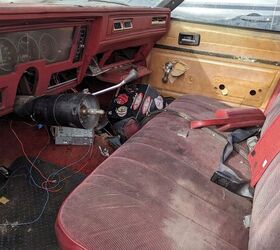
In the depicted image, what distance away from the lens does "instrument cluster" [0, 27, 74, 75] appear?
1.28m

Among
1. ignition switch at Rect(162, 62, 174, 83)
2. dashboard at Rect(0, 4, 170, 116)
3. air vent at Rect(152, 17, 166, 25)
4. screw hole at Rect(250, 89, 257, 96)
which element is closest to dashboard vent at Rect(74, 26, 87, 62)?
dashboard at Rect(0, 4, 170, 116)

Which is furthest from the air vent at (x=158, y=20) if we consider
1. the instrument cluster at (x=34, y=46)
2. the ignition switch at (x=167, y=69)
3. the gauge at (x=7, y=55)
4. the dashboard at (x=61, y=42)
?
the gauge at (x=7, y=55)

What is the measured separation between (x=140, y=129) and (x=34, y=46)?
1.93 feet

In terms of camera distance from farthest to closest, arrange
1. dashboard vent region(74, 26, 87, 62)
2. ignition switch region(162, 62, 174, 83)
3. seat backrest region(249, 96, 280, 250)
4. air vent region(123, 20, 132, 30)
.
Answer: ignition switch region(162, 62, 174, 83), air vent region(123, 20, 132, 30), dashboard vent region(74, 26, 87, 62), seat backrest region(249, 96, 280, 250)

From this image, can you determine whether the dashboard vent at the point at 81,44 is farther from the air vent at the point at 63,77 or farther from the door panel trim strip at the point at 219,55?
→ the door panel trim strip at the point at 219,55

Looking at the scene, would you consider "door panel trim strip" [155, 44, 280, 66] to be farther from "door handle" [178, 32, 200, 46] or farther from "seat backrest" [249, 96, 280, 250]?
"seat backrest" [249, 96, 280, 250]

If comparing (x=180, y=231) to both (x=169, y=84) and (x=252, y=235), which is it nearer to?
(x=252, y=235)

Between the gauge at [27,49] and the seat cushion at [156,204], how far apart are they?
53 centimetres

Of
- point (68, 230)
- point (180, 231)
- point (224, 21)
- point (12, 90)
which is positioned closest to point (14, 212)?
point (12, 90)

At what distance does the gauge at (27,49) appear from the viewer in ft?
4.40

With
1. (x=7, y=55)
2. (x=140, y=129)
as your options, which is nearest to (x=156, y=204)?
(x=140, y=129)

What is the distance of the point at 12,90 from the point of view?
1.33 metres

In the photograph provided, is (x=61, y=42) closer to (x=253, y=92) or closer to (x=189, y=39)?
(x=189, y=39)

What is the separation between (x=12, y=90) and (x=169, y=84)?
1.41m
